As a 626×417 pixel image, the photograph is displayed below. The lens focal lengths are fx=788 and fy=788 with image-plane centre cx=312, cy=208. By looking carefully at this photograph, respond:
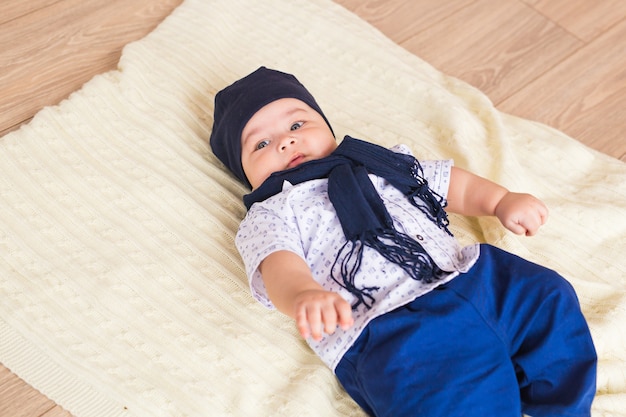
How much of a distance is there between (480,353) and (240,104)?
57cm

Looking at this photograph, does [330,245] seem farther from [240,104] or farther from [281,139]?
[240,104]

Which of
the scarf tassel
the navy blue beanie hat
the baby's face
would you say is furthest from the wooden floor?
the scarf tassel

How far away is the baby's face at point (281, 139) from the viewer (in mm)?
1231

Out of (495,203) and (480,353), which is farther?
(495,203)

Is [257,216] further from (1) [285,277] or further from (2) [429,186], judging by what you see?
(2) [429,186]

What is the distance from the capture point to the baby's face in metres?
1.23

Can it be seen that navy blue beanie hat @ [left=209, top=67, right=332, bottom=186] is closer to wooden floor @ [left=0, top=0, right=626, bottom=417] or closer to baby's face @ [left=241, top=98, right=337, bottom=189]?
baby's face @ [left=241, top=98, right=337, bottom=189]

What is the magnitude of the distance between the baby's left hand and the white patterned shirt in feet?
0.29

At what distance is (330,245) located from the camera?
1.14 metres

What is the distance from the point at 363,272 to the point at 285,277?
0.38ft

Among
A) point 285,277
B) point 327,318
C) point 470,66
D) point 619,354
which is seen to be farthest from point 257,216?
point 470,66

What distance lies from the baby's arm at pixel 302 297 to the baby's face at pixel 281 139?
0.19m

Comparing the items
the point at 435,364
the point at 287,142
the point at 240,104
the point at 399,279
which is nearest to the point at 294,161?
the point at 287,142

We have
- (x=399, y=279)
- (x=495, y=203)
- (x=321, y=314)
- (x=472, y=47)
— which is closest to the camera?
(x=321, y=314)
